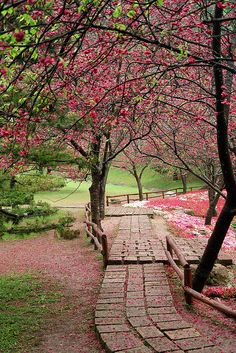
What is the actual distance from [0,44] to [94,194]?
1268 centimetres

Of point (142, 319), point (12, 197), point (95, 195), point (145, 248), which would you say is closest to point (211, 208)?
point (95, 195)

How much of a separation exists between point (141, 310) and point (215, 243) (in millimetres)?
1999

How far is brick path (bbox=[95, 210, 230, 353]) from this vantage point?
17.9 feet

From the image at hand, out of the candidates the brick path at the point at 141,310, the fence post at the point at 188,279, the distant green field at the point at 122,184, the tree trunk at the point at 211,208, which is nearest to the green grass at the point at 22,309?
the brick path at the point at 141,310

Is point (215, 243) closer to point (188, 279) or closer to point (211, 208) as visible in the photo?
point (188, 279)

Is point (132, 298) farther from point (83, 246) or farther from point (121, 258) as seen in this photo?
point (83, 246)

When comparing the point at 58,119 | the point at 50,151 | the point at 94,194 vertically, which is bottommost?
Answer: the point at 94,194

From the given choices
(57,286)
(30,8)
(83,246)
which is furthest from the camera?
(83,246)

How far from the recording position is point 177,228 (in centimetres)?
A: 1792

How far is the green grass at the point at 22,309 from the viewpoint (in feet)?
21.2

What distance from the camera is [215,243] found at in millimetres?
7523

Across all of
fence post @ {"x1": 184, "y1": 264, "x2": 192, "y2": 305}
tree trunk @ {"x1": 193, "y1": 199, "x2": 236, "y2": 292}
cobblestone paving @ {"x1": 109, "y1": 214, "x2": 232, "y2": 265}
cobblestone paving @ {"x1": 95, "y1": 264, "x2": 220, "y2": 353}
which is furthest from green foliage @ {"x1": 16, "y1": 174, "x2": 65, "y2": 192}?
tree trunk @ {"x1": 193, "y1": 199, "x2": 236, "y2": 292}

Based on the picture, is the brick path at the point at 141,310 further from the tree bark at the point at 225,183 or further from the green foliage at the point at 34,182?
the green foliage at the point at 34,182

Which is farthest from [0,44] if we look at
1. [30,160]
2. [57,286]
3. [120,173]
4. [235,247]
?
[120,173]
